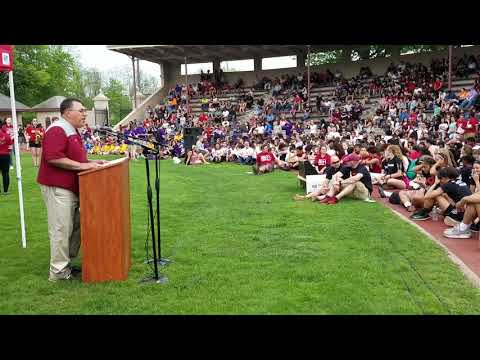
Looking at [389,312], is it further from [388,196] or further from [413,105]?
[413,105]

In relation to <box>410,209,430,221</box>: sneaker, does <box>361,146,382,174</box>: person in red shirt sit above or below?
above

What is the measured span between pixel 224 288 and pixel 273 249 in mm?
1646

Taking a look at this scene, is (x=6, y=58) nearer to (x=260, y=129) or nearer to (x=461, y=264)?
(x=461, y=264)

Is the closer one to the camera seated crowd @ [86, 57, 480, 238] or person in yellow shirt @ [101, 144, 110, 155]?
seated crowd @ [86, 57, 480, 238]

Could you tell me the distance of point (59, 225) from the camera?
16.5 feet

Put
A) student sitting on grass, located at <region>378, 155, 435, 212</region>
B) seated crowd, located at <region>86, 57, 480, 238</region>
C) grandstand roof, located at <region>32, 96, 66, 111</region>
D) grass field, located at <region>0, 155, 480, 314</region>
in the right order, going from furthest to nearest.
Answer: grandstand roof, located at <region>32, 96, 66, 111</region> < student sitting on grass, located at <region>378, 155, 435, 212</region> < seated crowd, located at <region>86, 57, 480, 238</region> < grass field, located at <region>0, 155, 480, 314</region>

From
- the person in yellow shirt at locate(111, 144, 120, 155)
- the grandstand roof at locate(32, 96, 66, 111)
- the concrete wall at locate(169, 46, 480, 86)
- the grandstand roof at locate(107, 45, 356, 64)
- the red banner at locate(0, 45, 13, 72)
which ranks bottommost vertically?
the person in yellow shirt at locate(111, 144, 120, 155)

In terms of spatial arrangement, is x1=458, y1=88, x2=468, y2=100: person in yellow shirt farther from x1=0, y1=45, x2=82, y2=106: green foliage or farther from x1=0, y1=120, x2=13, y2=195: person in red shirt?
x1=0, y1=45, x2=82, y2=106: green foliage

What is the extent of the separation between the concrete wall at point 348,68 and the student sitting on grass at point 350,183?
66.1 feet

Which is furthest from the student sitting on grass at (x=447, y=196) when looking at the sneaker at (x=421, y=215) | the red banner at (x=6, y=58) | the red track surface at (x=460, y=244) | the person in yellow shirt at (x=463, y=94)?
the person in yellow shirt at (x=463, y=94)

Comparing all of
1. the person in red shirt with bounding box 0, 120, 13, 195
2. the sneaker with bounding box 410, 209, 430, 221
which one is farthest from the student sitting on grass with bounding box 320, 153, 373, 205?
the person in red shirt with bounding box 0, 120, 13, 195

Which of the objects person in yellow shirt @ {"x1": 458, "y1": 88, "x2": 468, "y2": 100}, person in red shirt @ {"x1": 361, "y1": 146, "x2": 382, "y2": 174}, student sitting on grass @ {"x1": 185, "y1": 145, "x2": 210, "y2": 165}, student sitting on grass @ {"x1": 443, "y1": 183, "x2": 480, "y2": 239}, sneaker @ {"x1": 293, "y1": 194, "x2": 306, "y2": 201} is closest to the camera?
student sitting on grass @ {"x1": 443, "y1": 183, "x2": 480, "y2": 239}

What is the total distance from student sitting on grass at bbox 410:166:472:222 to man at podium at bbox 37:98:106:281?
546cm

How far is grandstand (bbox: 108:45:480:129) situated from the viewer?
100.0 feet
